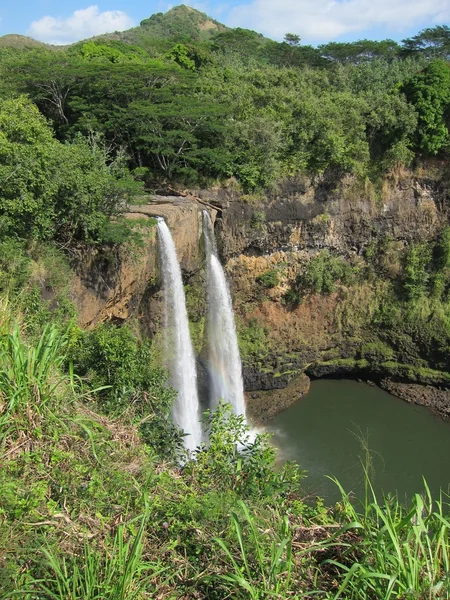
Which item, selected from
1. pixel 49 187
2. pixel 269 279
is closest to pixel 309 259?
pixel 269 279

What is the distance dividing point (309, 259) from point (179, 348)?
6.55 metres

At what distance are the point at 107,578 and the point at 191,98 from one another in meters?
15.0

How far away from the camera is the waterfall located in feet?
45.7

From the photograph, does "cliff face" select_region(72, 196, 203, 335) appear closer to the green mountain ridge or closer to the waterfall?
the waterfall

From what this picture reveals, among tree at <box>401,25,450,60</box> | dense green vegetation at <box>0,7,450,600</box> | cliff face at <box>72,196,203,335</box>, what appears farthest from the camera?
tree at <box>401,25,450,60</box>

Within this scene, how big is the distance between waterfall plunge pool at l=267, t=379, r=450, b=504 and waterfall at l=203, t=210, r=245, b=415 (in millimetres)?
1665

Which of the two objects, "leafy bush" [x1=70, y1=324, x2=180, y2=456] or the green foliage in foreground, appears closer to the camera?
the green foliage in foreground

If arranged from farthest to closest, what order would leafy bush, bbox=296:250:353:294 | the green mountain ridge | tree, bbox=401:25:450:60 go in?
1. the green mountain ridge
2. tree, bbox=401:25:450:60
3. leafy bush, bbox=296:250:353:294

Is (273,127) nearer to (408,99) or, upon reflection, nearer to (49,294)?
(408,99)

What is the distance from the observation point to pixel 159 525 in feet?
11.8

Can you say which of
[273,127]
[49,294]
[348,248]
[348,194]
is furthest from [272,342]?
[49,294]

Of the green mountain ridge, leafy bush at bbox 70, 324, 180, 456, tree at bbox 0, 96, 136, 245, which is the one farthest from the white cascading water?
the green mountain ridge

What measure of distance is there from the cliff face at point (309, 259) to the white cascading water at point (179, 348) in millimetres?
1561

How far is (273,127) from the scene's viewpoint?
1523 centimetres
